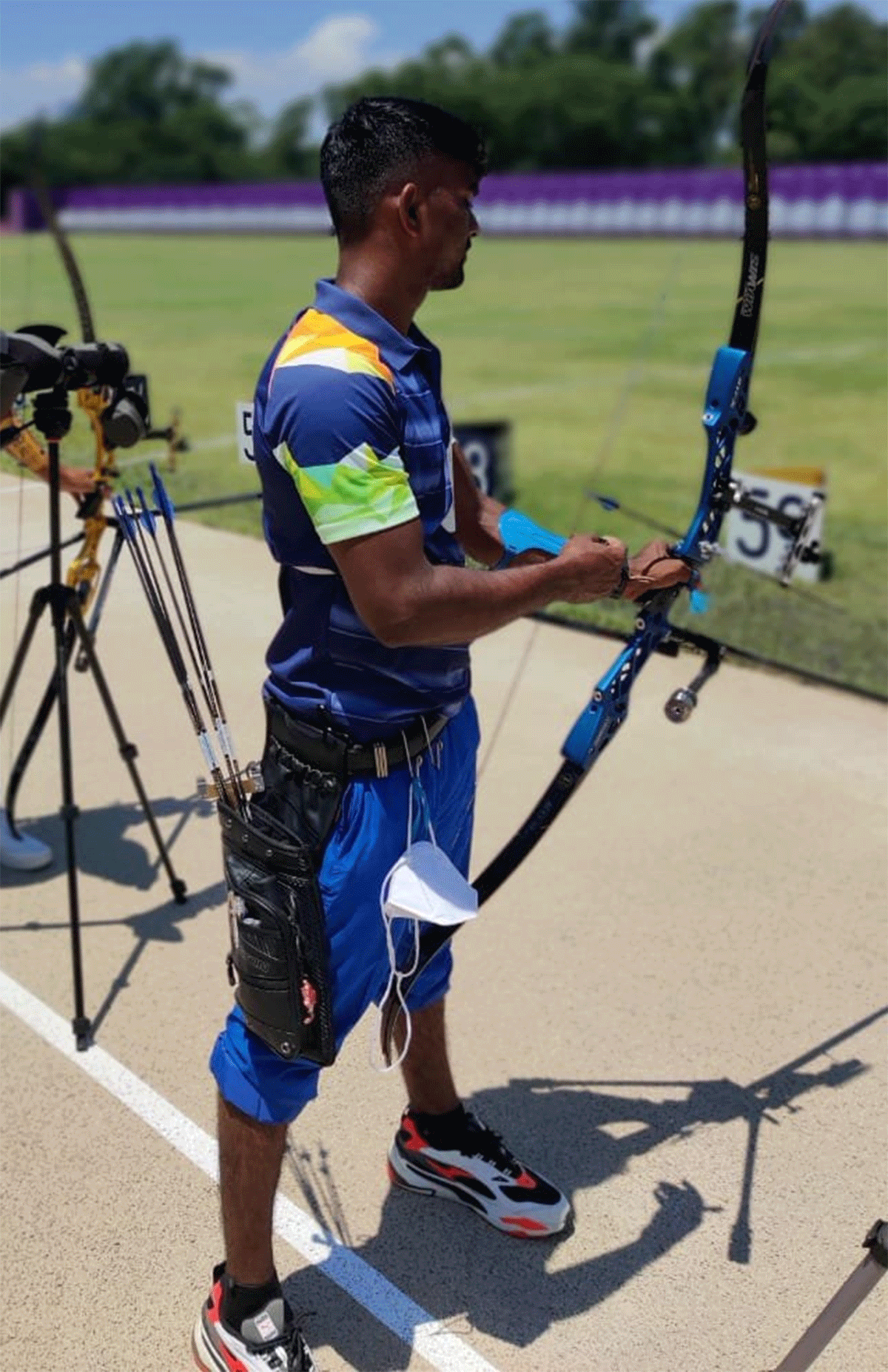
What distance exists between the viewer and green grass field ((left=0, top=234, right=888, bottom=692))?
7367 millimetres

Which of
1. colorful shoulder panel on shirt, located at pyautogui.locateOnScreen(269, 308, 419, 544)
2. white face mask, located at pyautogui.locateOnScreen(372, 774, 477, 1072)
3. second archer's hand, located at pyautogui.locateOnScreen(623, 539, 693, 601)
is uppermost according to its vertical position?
colorful shoulder panel on shirt, located at pyautogui.locateOnScreen(269, 308, 419, 544)

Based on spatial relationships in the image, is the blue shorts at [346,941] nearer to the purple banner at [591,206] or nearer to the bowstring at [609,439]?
the bowstring at [609,439]

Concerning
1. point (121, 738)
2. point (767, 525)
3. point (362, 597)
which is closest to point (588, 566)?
point (362, 597)

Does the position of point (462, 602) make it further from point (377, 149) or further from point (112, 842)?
point (112, 842)

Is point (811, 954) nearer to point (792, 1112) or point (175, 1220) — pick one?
point (792, 1112)

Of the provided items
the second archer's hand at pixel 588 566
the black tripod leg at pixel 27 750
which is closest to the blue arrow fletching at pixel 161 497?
the second archer's hand at pixel 588 566

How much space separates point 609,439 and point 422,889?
1111 cm

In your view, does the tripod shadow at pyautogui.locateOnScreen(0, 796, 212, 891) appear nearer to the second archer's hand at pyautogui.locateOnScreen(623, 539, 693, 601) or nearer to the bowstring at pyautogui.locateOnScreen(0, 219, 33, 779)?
the bowstring at pyautogui.locateOnScreen(0, 219, 33, 779)

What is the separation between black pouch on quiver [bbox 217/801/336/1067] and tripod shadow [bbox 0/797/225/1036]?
4.81 feet

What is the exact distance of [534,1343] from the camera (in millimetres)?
2594

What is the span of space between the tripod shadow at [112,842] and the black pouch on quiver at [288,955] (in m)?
2.17

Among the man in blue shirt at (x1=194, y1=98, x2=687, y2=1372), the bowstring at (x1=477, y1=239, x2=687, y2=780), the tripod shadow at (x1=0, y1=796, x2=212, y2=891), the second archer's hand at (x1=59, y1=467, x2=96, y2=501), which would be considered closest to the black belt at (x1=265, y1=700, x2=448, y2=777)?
the man in blue shirt at (x1=194, y1=98, x2=687, y2=1372)

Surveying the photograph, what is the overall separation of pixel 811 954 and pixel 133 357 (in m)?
16.1

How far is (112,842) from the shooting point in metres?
4.73
